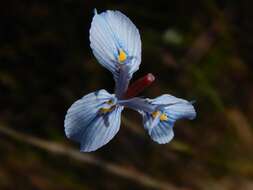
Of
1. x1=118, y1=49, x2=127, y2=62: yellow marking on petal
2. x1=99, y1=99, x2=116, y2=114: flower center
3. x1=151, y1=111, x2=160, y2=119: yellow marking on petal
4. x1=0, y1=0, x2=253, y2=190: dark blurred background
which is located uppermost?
x1=0, y1=0, x2=253, y2=190: dark blurred background

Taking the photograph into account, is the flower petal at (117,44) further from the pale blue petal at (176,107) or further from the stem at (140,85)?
the pale blue petal at (176,107)

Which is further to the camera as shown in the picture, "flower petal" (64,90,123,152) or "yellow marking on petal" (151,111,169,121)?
"yellow marking on petal" (151,111,169,121)

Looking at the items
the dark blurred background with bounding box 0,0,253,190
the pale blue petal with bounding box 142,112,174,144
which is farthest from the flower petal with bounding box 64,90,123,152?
the dark blurred background with bounding box 0,0,253,190

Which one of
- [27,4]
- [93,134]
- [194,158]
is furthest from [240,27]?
[93,134]

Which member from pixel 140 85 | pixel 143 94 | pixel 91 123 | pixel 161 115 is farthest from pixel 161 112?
pixel 143 94

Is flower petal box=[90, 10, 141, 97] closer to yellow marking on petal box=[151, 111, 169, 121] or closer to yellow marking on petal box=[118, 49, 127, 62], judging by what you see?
yellow marking on petal box=[118, 49, 127, 62]

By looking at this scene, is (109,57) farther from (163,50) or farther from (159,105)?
(163,50)
